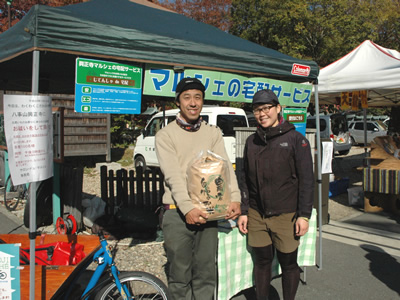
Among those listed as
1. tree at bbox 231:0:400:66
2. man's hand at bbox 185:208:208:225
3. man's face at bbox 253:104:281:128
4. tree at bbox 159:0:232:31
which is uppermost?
tree at bbox 159:0:232:31

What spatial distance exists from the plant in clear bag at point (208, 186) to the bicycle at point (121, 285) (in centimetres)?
79

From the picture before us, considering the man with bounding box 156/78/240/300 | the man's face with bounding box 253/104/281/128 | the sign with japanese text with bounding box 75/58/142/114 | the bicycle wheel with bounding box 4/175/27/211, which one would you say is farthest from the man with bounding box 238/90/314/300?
the bicycle wheel with bounding box 4/175/27/211

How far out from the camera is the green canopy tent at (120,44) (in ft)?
8.91

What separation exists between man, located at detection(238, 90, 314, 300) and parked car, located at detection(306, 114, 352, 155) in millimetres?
12547

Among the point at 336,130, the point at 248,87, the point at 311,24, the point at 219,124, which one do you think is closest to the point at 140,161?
the point at 219,124

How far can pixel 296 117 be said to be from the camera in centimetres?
461

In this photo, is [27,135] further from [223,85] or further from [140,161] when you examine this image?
[140,161]

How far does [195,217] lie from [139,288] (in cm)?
96

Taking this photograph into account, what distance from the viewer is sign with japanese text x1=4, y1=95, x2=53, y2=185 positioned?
2.38 metres

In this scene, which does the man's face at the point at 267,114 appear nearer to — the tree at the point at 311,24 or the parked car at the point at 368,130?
the tree at the point at 311,24

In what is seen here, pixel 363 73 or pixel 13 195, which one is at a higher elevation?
pixel 363 73

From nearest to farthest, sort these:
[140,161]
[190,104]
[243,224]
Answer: [190,104], [243,224], [140,161]

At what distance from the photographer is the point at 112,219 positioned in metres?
5.36

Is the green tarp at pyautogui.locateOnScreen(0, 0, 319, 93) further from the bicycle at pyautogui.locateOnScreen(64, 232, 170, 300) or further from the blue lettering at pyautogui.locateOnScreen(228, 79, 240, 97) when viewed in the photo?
the bicycle at pyautogui.locateOnScreen(64, 232, 170, 300)
